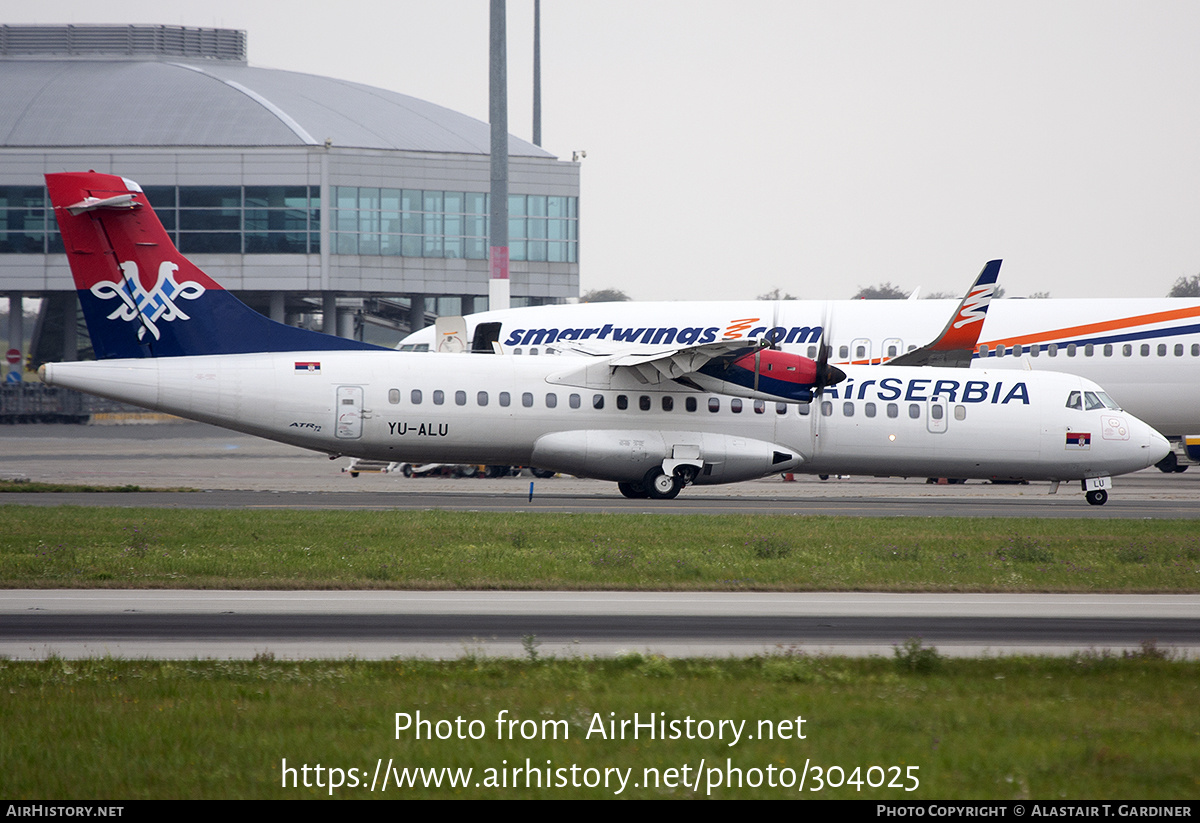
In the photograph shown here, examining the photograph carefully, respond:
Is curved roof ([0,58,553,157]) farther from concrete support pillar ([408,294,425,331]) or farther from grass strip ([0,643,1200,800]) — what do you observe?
grass strip ([0,643,1200,800])

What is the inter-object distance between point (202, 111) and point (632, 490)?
55.6 metres

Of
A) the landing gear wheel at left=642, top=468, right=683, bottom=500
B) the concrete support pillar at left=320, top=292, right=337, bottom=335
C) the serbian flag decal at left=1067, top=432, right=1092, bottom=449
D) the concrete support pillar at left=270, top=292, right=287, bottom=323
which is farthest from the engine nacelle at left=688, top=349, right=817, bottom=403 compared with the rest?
the concrete support pillar at left=270, top=292, right=287, bottom=323

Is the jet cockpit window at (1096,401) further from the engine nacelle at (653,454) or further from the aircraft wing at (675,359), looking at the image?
the aircraft wing at (675,359)

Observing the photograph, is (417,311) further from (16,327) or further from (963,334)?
(963,334)

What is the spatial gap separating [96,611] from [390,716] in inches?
258

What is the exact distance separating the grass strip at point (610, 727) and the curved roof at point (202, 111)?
66852 mm

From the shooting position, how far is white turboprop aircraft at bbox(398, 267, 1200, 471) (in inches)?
1453

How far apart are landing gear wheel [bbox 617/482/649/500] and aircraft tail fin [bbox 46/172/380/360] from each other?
10.5 m

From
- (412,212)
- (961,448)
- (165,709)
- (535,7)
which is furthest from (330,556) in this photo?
(535,7)

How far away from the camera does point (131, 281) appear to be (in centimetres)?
2794

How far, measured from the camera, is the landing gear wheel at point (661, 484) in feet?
96.8

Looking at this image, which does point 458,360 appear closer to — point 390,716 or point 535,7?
point 390,716

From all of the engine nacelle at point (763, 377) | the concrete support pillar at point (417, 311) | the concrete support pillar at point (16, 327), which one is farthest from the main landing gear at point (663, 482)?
the concrete support pillar at point (16, 327)

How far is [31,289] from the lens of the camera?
70688 millimetres
